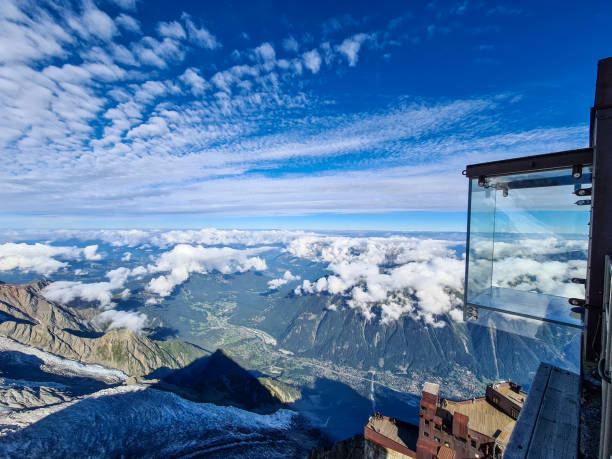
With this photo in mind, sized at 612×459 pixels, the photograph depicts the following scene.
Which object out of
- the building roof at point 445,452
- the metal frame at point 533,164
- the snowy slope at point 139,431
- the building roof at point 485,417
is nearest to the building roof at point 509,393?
the building roof at point 485,417

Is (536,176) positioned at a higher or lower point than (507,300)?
higher

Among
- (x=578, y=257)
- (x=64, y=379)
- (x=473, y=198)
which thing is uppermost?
(x=473, y=198)

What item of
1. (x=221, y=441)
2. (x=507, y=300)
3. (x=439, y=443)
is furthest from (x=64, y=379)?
(x=507, y=300)

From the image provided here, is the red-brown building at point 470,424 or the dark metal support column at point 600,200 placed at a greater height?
the dark metal support column at point 600,200

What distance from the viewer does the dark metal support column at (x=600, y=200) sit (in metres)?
4.12

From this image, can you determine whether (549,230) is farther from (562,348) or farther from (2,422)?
(2,422)

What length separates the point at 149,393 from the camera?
8750cm

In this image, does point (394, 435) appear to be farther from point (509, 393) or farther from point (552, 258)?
point (552, 258)

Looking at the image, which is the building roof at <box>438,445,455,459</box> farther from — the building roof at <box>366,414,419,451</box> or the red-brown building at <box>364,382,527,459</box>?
the building roof at <box>366,414,419,451</box>

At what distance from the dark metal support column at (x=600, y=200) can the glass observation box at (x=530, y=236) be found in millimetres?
461

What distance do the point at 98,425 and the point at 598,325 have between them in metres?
105

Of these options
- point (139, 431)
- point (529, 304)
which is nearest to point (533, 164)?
point (529, 304)

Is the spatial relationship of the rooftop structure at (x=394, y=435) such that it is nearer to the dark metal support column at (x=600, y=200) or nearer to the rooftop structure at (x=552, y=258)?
the rooftop structure at (x=552, y=258)

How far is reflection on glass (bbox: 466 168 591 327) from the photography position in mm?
5035
